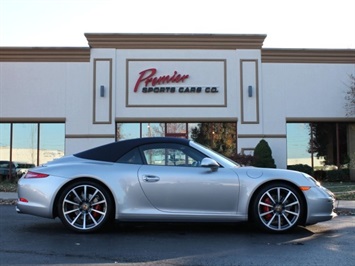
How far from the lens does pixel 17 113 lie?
699 inches

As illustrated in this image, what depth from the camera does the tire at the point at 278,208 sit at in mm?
5891

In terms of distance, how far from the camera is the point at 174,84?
17.9 metres

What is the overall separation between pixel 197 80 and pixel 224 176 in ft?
40.8

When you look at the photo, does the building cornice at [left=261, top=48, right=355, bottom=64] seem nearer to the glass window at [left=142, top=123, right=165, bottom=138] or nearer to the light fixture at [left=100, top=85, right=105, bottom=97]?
the glass window at [left=142, top=123, right=165, bottom=138]

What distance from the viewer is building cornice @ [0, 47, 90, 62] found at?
58.4 feet

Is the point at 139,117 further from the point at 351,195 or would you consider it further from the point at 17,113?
the point at 351,195

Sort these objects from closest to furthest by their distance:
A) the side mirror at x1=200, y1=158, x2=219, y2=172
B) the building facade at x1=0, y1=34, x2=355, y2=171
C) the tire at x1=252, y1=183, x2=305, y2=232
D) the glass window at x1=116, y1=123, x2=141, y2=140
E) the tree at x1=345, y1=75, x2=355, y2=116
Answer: the side mirror at x1=200, y1=158, x2=219, y2=172 → the tire at x1=252, y1=183, x2=305, y2=232 → the tree at x1=345, y1=75, x2=355, y2=116 → the building facade at x1=0, y1=34, x2=355, y2=171 → the glass window at x1=116, y1=123, x2=141, y2=140

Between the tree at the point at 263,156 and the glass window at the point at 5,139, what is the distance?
34.2 ft

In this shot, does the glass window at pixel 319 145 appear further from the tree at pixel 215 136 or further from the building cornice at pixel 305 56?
the building cornice at pixel 305 56

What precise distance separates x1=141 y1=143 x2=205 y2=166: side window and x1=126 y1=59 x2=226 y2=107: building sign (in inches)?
461

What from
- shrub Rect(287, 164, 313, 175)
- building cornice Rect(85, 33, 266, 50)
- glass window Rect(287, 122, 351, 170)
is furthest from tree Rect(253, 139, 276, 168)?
building cornice Rect(85, 33, 266, 50)

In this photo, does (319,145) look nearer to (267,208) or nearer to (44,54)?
(44,54)

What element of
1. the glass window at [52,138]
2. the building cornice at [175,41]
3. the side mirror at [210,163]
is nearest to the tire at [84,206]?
the side mirror at [210,163]

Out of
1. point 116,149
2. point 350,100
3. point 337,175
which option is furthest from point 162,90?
point 116,149
